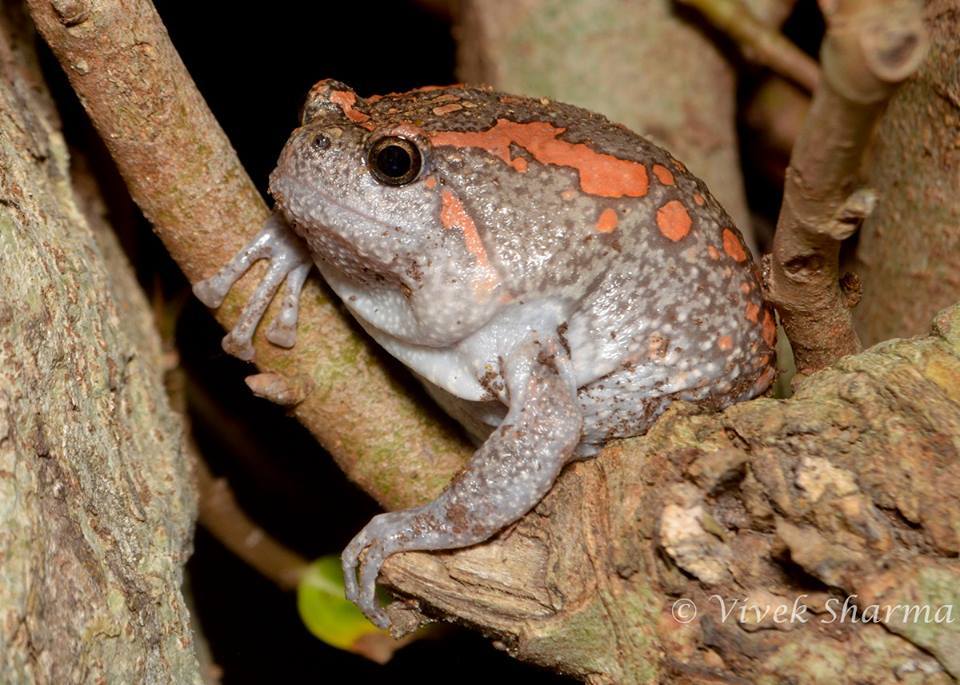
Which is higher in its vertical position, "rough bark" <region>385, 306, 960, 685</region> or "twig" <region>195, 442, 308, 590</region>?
"rough bark" <region>385, 306, 960, 685</region>

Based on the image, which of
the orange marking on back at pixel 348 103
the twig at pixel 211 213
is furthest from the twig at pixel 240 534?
the orange marking on back at pixel 348 103

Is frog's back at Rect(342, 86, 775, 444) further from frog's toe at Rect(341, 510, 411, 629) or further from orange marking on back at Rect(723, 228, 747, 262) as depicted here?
frog's toe at Rect(341, 510, 411, 629)

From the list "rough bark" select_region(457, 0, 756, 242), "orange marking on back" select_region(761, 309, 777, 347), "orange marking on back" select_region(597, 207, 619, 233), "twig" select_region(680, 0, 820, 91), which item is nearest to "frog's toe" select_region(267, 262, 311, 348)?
"orange marking on back" select_region(597, 207, 619, 233)

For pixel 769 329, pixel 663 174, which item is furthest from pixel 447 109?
pixel 769 329

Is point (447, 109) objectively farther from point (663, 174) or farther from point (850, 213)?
point (850, 213)

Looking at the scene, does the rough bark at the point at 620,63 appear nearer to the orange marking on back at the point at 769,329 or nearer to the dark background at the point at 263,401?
the dark background at the point at 263,401

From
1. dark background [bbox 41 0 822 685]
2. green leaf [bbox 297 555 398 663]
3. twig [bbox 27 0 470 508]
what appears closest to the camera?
twig [bbox 27 0 470 508]

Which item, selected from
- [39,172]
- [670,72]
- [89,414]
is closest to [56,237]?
[39,172]
